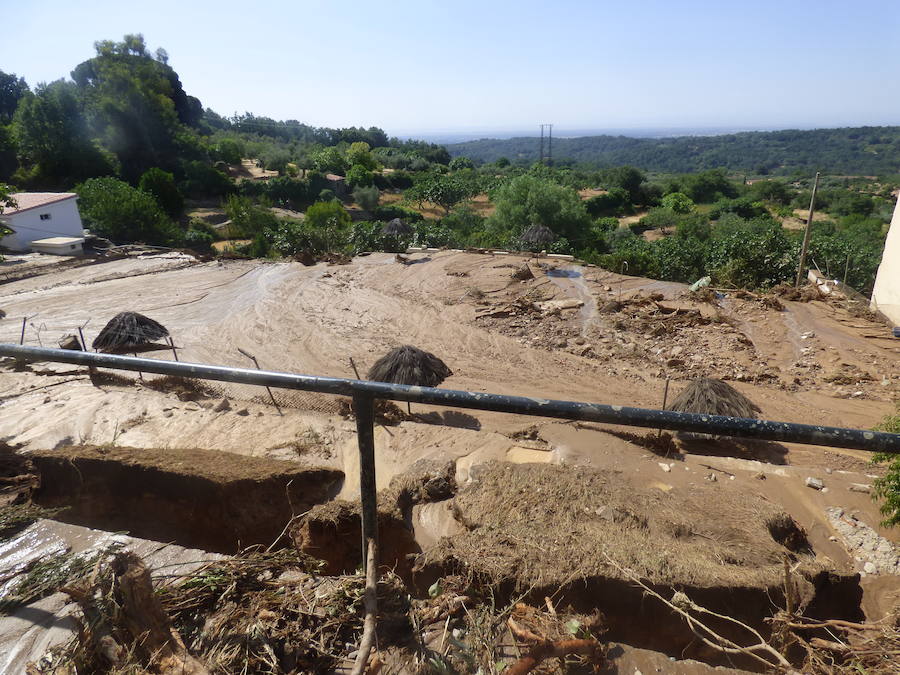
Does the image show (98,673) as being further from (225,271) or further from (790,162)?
(790,162)

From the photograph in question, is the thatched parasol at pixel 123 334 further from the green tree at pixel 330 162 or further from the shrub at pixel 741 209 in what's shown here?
the shrub at pixel 741 209

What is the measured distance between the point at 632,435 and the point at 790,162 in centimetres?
13251

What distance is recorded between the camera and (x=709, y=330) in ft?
41.3

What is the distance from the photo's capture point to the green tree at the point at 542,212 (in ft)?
76.8

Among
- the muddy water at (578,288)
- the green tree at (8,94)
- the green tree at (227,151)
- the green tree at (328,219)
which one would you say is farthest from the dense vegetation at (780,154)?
the muddy water at (578,288)

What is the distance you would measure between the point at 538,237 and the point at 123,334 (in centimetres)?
1378

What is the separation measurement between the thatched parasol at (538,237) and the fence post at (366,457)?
61.8 ft

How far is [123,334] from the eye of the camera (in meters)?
11.8

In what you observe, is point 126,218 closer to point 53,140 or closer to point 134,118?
point 53,140

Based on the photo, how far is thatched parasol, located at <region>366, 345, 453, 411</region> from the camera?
9.09 metres

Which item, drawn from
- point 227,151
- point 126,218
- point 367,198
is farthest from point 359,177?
point 126,218

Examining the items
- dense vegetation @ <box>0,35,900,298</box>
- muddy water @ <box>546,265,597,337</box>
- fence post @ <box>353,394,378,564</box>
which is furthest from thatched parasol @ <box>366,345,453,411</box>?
dense vegetation @ <box>0,35,900,298</box>

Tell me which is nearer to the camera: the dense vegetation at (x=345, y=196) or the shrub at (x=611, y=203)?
the dense vegetation at (x=345, y=196)

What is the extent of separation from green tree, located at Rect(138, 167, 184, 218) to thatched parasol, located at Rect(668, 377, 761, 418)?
3278 cm
